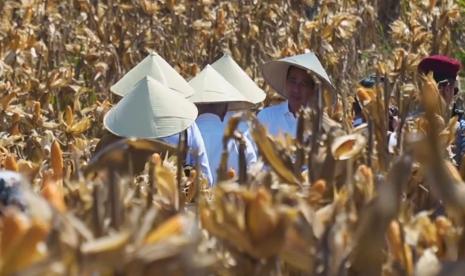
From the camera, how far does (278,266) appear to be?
1458mm

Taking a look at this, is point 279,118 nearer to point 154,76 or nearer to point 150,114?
point 154,76

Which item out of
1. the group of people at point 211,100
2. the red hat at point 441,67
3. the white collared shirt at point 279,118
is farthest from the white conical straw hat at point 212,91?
the red hat at point 441,67

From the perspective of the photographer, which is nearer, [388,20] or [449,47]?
[449,47]

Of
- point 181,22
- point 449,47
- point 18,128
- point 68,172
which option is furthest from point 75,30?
point 68,172

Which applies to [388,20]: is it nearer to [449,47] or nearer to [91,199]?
[449,47]

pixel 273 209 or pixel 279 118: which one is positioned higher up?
pixel 273 209

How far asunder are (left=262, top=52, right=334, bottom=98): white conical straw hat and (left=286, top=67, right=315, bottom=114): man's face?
3 centimetres

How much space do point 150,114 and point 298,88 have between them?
3.27 ft

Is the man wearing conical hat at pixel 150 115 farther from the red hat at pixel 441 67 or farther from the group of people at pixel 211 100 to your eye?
the red hat at pixel 441 67

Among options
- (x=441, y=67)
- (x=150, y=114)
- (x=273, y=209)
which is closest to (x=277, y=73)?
(x=441, y=67)

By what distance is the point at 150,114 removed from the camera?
11.5 feet

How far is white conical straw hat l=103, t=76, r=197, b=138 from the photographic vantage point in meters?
3.46

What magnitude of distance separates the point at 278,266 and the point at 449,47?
5.96 meters

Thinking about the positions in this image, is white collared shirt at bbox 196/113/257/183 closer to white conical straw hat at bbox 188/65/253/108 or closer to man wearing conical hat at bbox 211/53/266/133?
white conical straw hat at bbox 188/65/253/108
